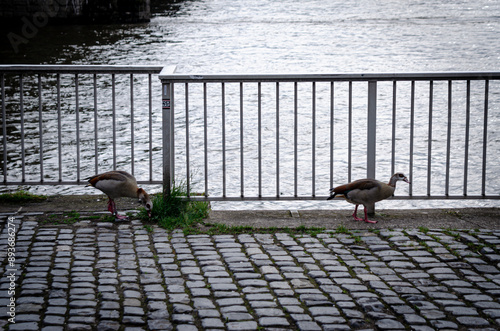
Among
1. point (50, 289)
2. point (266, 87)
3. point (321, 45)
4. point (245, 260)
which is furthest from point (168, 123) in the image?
point (321, 45)

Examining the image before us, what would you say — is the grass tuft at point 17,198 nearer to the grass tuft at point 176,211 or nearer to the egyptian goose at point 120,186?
the egyptian goose at point 120,186

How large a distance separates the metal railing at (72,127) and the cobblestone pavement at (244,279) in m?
1.04

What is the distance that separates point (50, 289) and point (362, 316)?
2.05 meters

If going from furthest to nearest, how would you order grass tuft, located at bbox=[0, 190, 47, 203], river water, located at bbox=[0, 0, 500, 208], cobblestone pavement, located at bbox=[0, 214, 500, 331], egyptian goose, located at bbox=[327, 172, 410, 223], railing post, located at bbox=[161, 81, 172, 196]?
1. river water, located at bbox=[0, 0, 500, 208]
2. grass tuft, located at bbox=[0, 190, 47, 203]
3. railing post, located at bbox=[161, 81, 172, 196]
4. egyptian goose, located at bbox=[327, 172, 410, 223]
5. cobblestone pavement, located at bbox=[0, 214, 500, 331]

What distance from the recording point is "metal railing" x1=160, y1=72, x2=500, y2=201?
6676 millimetres

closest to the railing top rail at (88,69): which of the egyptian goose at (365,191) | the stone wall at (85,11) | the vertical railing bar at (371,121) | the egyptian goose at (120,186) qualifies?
the egyptian goose at (120,186)

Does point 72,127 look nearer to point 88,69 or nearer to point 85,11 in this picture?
point 88,69

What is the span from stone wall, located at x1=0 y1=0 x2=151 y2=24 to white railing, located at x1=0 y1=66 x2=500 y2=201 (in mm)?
23554

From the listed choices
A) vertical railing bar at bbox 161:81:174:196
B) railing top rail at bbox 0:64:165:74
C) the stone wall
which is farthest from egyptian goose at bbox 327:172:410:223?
the stone wall

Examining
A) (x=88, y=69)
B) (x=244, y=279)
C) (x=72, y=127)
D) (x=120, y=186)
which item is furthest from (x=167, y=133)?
(x=72, y=127)

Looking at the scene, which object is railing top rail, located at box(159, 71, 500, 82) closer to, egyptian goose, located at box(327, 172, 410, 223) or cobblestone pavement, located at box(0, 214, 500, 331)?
egyptian goose, located at box(327, 172, 410, 223)

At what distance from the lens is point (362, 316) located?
15.1 ft

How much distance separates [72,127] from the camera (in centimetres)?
1380

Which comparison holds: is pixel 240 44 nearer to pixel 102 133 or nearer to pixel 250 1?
pixel 102 133
